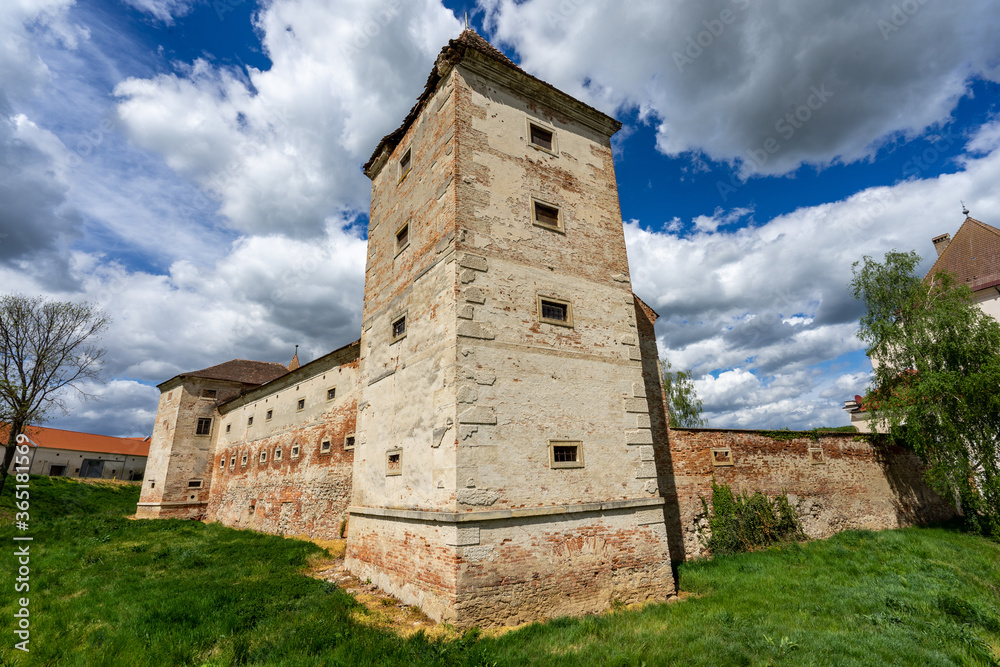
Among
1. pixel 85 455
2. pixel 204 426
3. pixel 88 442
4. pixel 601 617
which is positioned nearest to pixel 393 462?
pixel 601 617

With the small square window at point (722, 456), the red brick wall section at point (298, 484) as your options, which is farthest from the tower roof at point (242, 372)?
the small square window at point (722, 456)

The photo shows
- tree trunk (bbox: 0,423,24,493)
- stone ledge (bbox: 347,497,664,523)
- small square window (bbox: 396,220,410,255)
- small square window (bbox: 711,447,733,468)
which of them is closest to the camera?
stone ledge (bbox: 347,497,664,523)

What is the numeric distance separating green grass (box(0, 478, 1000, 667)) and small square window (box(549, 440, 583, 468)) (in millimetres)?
2880

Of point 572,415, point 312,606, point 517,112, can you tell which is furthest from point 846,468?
point 312,606

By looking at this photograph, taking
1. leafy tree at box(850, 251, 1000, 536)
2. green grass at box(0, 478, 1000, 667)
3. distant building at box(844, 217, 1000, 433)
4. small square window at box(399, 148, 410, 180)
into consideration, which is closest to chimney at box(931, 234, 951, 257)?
distant building at box(844, 217, 1000, 433)

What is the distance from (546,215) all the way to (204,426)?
30.0 metres

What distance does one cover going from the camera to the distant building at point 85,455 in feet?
160

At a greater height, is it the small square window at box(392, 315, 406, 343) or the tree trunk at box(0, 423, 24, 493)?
the small square window at box(392, 315, 406, 343)

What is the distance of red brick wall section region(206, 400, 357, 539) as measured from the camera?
60.2 ft

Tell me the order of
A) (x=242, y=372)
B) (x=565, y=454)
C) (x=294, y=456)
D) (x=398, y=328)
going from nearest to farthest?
1. (x=565, y=454)
2. (x=398, y=328)
3. (x=294, y=456)
4. (x=242, y=372)

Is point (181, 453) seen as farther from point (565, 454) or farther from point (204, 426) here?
point (565, 454)

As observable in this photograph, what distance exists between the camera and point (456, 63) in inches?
463

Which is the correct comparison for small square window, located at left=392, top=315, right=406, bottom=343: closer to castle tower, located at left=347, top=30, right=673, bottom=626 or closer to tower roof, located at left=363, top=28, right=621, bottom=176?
castle tower, located at left=347, top=30, right=673, bottom=626

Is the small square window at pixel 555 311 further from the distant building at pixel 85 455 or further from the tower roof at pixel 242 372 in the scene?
the distant building at pixel 85 455
